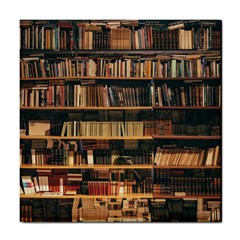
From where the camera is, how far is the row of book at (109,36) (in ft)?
22.4

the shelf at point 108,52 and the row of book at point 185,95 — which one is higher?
the shelf at point 108,52

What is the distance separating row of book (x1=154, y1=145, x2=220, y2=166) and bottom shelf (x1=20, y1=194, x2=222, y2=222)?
366 mm

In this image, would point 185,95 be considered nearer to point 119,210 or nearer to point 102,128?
point 102,128

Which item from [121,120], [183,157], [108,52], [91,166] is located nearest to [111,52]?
[108,52]

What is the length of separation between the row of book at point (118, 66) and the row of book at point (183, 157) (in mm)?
781

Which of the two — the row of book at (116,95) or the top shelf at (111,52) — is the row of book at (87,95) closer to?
the row of book at (116,95)

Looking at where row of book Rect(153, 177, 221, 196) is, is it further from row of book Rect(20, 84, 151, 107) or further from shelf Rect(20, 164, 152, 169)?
row of book Rect(20, 84, 151, 107)

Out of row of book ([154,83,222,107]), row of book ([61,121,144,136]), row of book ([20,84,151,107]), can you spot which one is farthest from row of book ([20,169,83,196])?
row of book ([154,83,222,107])

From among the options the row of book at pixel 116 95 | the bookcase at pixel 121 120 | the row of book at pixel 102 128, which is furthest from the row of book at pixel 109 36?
the row of book at pixel 102 128

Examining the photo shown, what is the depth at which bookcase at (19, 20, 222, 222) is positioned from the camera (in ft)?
22.4
